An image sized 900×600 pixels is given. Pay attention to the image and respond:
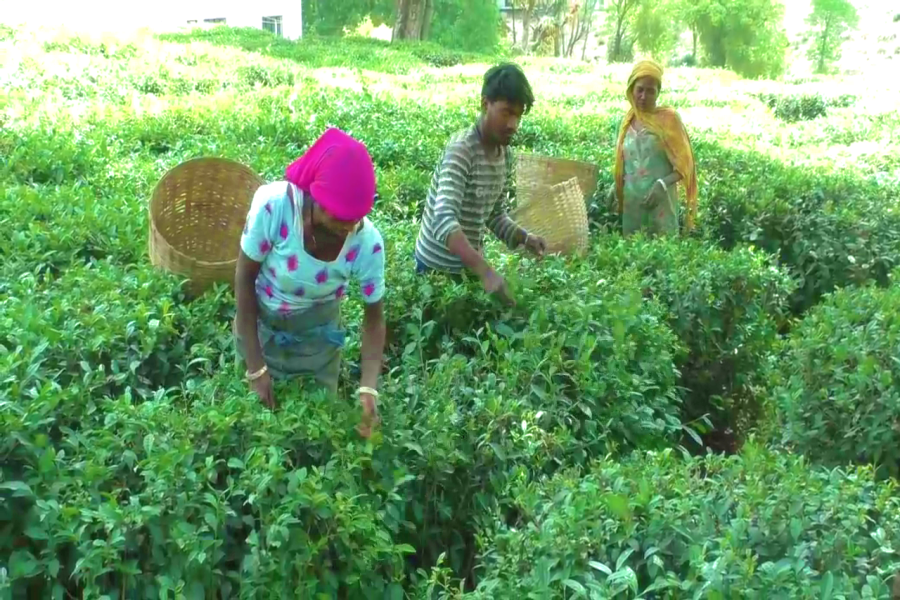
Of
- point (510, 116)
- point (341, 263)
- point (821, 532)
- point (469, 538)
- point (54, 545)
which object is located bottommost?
point (469, 538)

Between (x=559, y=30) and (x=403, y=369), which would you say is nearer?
(x=403, y=369)

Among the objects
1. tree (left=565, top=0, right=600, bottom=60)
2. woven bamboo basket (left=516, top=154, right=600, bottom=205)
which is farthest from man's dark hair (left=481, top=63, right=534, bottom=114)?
tree (left=565, top=0, right=600, bottom=60)

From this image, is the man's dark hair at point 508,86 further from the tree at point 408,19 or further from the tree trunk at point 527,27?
the tree trunk at point 527,27

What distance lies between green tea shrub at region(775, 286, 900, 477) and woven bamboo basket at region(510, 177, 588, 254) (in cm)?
141

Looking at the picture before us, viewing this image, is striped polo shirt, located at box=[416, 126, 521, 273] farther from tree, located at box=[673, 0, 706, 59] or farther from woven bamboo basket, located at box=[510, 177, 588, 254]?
tree, located at box=[673, 0, 706, 59]

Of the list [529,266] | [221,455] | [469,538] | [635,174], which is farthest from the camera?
[635,174]

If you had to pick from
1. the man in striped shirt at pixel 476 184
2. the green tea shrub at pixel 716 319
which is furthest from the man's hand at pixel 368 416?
the green tea shrub at pixel 716 319

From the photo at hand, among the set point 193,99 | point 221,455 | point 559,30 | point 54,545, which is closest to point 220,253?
point 221,455

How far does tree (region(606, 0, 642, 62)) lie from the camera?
39031 mm

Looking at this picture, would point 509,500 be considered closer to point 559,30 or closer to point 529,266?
point 529,266

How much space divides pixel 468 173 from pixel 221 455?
1757 mm

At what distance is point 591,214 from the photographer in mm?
6543

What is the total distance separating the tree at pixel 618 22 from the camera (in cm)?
3903

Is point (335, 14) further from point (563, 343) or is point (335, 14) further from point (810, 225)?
point (563, 343)
